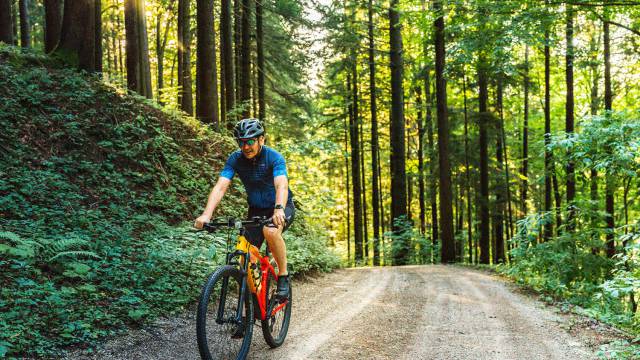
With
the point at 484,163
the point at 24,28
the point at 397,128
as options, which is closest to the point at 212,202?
the point at 397,128

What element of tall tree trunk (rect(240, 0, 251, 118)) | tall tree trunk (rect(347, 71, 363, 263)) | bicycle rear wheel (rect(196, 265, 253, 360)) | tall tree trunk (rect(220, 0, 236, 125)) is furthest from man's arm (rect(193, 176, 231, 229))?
tall tree trunk (rect(347, 71, 363, 263))

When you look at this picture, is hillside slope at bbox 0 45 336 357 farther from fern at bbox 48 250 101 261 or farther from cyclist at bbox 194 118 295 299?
cyclist at bbox 194 118 295 299

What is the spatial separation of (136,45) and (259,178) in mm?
11167

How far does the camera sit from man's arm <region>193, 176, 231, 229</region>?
4.30 metres

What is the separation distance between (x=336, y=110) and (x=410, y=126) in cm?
546

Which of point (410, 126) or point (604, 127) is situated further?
point (410, 126)

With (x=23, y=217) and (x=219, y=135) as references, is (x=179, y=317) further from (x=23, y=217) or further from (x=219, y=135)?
(x=219, y=135)

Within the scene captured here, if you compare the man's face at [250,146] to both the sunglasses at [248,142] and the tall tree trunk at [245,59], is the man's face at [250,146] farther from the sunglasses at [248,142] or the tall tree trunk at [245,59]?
the tall tree trunk at [245,59]

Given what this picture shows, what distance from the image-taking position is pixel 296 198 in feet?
52.0

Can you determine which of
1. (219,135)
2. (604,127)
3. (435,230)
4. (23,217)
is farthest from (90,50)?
(435,230)

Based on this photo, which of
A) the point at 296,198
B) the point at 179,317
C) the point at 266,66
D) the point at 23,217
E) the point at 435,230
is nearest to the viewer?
the point at 179,317

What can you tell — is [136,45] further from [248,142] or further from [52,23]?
[248,142]

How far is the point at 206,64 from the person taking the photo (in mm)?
14055

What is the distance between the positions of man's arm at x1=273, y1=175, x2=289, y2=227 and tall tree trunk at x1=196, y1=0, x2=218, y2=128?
9.61m
